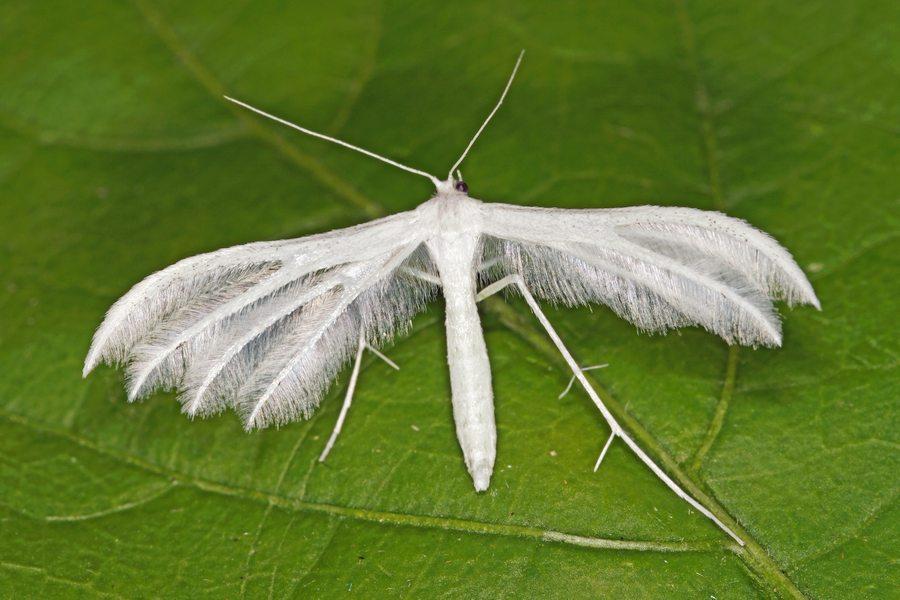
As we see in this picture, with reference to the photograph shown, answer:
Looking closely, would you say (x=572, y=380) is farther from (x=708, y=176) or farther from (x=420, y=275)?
(x=708, y=176)

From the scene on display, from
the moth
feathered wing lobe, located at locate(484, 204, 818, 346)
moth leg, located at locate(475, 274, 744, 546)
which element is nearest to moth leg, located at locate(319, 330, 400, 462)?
the moth

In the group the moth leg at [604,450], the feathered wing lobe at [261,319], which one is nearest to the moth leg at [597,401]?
the moth leg at [604,450]

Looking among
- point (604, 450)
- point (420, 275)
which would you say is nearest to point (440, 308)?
point (420, 275)

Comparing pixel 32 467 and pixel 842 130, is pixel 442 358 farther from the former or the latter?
pixel 842 130

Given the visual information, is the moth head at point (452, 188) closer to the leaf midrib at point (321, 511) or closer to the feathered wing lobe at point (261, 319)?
the feathered wing lobe at point (261, 319)

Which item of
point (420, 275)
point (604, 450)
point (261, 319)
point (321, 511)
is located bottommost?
point (604, 450)

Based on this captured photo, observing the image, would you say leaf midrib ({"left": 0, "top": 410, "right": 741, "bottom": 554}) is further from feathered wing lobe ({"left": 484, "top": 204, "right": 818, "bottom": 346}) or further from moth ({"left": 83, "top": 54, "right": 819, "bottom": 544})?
feathered wing lobe ({"left": 484, "top": 204, "right": 818, "bottom": 346})
